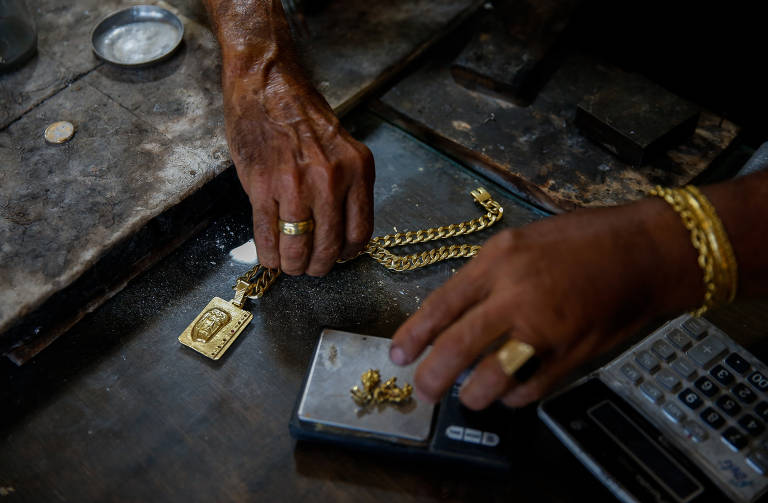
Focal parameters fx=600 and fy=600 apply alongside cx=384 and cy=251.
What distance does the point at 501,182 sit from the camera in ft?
3.33

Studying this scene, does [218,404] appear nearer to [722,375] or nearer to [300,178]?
[300,178]

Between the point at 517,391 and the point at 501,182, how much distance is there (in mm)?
450

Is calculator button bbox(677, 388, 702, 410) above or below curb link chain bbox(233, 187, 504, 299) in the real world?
above

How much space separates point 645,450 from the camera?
2.29 ft

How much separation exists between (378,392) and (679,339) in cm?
40

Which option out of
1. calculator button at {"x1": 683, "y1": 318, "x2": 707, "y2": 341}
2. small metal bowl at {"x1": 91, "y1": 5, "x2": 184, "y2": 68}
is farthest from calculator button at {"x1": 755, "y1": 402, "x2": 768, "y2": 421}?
small metal bowl at {"x1": 91, "y1": 5, "x2": 184, "y2": 68}

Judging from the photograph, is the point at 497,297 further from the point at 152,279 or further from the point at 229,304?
the point at 152,279

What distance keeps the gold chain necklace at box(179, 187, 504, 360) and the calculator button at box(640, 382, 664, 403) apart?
12.1 inches

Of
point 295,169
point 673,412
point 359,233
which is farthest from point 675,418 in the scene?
point 295,169

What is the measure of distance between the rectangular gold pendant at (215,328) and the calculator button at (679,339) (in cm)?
57

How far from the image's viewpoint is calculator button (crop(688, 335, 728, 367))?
0.76 m

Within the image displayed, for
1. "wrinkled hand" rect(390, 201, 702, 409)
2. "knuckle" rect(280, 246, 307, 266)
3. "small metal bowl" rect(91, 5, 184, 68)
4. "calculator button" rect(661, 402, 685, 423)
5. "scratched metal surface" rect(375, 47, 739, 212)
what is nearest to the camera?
"wrinkled hand" rect(390, 201, 702, 409)

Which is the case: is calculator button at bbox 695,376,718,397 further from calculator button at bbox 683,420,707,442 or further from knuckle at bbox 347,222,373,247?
knuckle at bbox 347,222,373,247

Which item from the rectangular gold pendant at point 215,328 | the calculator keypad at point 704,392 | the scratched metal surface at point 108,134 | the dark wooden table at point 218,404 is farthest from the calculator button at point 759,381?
the scratched metal surface at point 108,134
